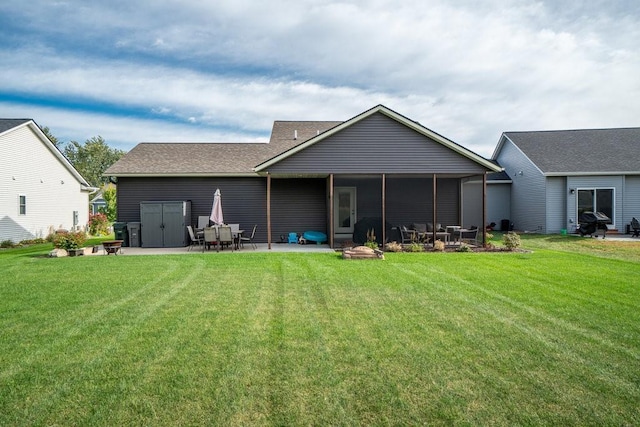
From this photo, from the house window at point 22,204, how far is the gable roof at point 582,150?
26.7 m

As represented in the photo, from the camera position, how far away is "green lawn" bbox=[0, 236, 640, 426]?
3.15m

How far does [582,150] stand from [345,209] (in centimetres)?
1446

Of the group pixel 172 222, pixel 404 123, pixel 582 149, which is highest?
pixel 582 149

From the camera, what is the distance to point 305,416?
3.05 meters

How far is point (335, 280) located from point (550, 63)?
13177 mm

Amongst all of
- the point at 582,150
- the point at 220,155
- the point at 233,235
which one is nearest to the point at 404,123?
the point at 233,235

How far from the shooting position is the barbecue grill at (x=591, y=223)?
17953mm

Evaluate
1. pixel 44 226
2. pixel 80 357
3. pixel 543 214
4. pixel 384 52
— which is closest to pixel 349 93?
pixel 384 52

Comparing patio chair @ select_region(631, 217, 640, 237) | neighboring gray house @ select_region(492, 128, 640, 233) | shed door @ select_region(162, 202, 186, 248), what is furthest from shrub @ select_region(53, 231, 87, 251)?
patio chair @ select_region(631, 217, 640, 237)

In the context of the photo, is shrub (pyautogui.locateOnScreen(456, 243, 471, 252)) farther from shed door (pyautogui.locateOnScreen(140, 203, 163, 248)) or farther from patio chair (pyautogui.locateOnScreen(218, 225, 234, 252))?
shed door (pyautogui.locateOnScreen(140, 203, 163, 248))

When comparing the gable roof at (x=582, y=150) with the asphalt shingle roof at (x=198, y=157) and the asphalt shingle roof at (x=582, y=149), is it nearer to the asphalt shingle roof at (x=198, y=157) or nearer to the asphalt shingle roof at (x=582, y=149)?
the asphalt shingle roof at (x=582, y=149)

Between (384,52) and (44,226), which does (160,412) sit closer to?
(384,52)

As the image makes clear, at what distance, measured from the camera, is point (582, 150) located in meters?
21.9

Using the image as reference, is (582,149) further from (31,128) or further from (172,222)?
(31,128)
